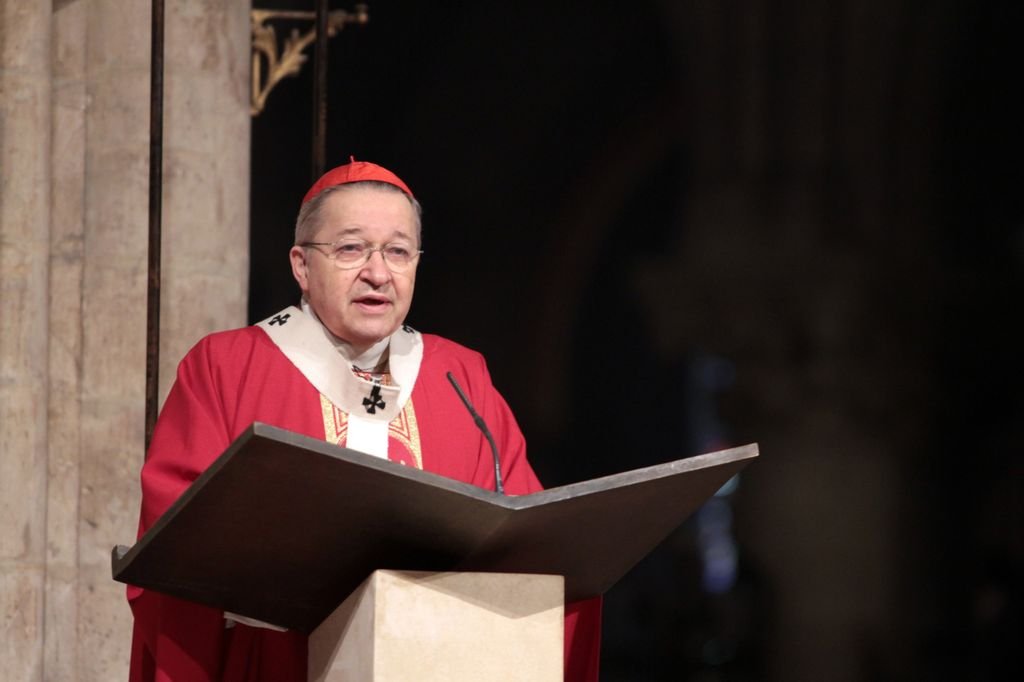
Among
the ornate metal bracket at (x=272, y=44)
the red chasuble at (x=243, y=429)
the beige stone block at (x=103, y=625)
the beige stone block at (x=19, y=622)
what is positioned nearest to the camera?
the red chasuble at (x=243, y=429)

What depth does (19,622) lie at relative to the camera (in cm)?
368

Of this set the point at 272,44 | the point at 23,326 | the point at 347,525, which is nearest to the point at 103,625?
the point at 23,326

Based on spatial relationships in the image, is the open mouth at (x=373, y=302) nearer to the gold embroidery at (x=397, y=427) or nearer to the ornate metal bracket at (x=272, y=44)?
the gold embroidery at (x=397, y=427)

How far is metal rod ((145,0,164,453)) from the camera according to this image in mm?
3492

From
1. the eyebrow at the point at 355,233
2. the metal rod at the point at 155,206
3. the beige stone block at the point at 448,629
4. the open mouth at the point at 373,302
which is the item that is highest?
the metal rod at the point at 155,206

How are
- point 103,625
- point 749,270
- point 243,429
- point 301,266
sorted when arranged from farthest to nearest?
point 749,270 → point 103,625 → point 301,266 → point 243,429

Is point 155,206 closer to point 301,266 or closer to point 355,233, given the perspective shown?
point 301,266

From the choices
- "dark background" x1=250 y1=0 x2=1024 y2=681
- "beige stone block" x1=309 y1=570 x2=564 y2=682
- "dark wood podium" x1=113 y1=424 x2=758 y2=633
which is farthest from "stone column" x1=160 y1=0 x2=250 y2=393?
"dark background" x1=250 y1=0 x2=1024 y2=681

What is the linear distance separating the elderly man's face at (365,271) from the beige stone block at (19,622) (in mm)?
1267

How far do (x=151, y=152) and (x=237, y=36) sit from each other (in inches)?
24.4

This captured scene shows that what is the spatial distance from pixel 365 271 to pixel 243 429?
36cm

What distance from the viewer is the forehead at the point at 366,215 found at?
2791mm

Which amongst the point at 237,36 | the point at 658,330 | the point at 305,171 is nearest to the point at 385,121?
the point at 305,171

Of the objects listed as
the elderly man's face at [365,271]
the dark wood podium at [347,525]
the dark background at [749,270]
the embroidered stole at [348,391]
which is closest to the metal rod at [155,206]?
the embroidered stole at [348,391]
